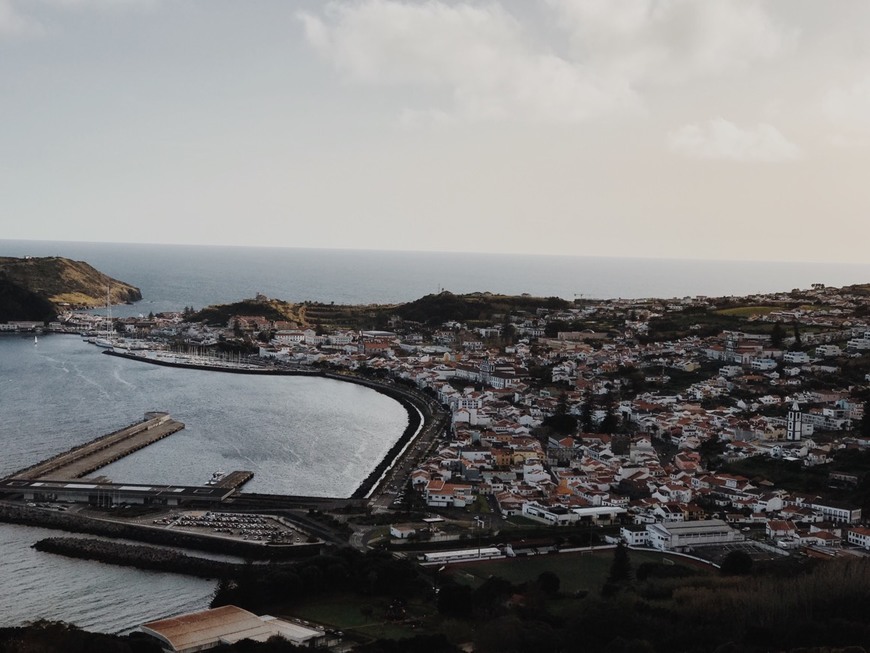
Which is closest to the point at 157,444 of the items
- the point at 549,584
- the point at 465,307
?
the point at 549,584

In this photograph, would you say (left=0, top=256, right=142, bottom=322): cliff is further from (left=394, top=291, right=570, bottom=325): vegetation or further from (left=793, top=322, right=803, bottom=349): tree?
(left=793, top=322, right=803, bottom=349): tree

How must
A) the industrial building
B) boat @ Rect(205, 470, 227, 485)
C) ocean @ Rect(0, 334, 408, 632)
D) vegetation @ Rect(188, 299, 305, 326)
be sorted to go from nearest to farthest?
the industrial building
ocean @ Rect(0, 334, 408, 632)
boat @ Rect(205, 470, 227, 485)
vegetation @ Rect(188, 299, 305, 326)

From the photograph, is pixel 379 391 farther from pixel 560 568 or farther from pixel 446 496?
pixel 560 568

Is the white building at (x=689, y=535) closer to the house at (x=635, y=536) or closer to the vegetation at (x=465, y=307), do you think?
the house at (x=635, y=536)

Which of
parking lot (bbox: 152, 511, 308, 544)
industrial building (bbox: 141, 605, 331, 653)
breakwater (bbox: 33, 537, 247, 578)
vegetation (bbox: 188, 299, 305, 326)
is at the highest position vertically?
vegetation (bbox: 188, 299, 305, 326)

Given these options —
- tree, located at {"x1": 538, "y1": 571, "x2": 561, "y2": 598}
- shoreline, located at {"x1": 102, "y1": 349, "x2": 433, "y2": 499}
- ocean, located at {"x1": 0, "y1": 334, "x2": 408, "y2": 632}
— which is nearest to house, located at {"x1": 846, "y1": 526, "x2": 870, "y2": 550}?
tree, located at {"x1": 538, "y1": 571, "x2": 561, "y2": 598}

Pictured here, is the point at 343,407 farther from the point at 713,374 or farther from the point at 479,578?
the point at 479,578
